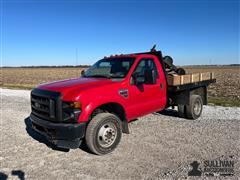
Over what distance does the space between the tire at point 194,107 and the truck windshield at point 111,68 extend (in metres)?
2.69

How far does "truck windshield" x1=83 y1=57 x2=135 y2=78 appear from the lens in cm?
517

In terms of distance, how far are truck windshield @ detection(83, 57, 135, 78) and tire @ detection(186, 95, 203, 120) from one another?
2687mm

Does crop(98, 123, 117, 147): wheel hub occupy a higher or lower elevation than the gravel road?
higher

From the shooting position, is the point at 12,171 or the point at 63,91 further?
the point at 63,91

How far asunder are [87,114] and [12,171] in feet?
5.19

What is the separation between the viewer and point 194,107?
23.1ft

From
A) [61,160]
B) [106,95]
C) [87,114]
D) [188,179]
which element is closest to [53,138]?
[61,160]

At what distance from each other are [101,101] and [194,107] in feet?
12.8

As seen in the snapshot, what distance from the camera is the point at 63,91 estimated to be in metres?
4.16

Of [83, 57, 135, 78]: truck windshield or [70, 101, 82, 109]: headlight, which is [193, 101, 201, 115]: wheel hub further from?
[70, 101, 82, 109]: headlight

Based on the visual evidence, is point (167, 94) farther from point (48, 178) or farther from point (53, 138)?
point (48, 178)

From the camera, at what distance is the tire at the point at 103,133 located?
13.9ft

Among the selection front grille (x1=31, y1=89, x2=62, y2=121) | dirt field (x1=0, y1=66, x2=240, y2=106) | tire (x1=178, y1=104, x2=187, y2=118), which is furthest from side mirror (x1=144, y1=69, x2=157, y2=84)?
dirt field (x1=0, y1=66, x2=240, y2=106)

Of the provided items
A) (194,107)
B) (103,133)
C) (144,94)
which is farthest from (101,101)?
(194,107)
